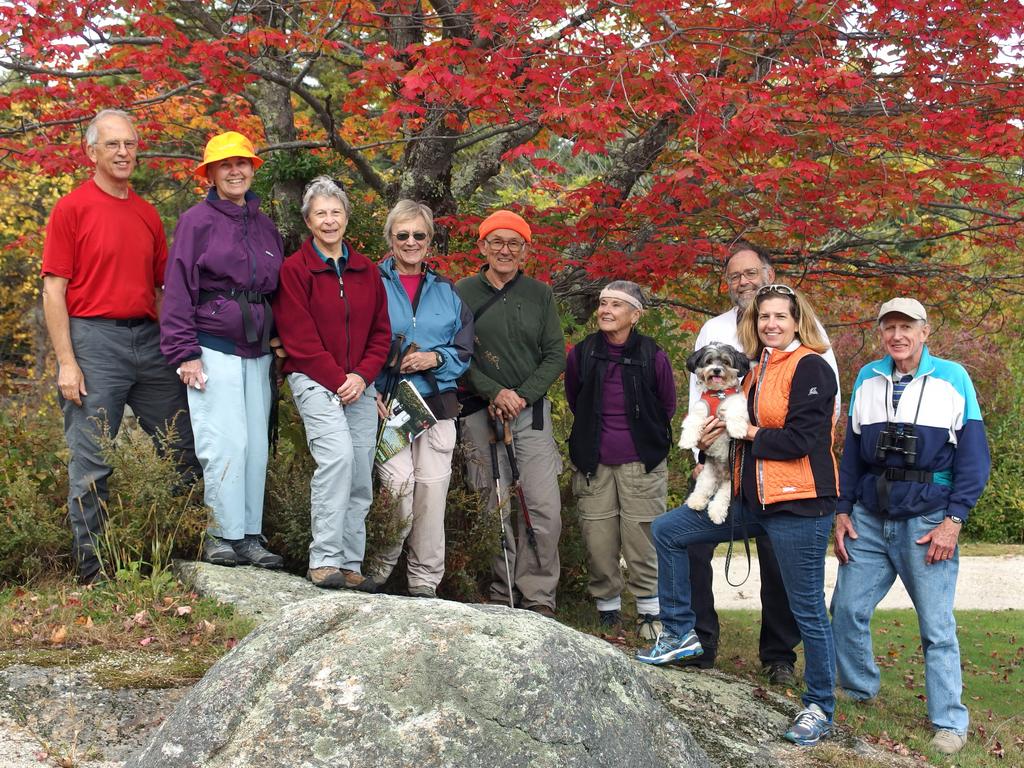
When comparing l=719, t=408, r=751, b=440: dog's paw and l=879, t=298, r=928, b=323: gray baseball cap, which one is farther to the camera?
l=879, t=298, r=928, b=323: gray baseball cap

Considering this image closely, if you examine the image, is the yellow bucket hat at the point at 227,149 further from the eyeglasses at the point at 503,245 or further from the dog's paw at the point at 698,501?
the dog's paw at the point at 698,501

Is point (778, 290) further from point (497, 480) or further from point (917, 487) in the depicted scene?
point (497, 480)

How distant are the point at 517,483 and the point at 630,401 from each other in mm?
826

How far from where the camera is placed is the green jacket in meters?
5.91

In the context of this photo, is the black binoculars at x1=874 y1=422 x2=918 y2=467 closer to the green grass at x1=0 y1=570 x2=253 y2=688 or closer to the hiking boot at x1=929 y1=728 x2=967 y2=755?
the hiking boot at x1=929 y1=728 x2=967 y2=755

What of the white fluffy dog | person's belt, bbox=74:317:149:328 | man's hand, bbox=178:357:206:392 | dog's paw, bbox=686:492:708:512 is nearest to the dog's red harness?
the white fluffy dog

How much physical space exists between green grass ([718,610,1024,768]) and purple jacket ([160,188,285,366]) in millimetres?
3247

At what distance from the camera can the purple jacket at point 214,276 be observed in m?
4.97

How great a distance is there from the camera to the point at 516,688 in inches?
110

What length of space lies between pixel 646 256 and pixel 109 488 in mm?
3979

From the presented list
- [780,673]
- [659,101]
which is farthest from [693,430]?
[659,101]

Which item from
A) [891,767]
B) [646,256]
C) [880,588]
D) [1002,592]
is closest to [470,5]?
[646,256]

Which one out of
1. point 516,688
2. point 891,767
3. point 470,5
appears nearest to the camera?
point 516,688

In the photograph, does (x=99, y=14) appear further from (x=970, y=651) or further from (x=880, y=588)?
(x=970, y=651)
